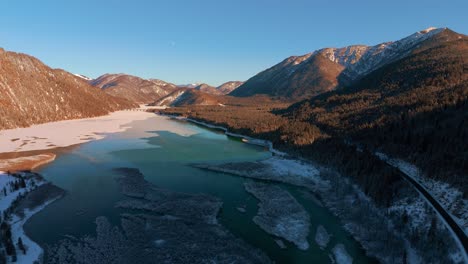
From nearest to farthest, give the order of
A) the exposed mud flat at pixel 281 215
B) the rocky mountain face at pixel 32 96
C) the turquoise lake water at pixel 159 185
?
1. the turquoise lake water at pixel 159 185
2. the exposed mud flat at pixel 281 215
3. the rocky mountain face at pixel 32 96

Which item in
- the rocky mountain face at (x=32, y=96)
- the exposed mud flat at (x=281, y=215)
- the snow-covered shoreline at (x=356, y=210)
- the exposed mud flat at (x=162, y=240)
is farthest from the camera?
the rocky mountain face at (x=32, y=96)

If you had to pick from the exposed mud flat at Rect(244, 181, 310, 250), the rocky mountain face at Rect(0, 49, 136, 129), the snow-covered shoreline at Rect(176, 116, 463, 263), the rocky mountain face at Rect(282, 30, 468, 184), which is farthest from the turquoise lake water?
the rocky mountain face at Rect(0, 49, 136, 129)

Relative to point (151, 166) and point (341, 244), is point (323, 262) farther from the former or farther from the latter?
point (151, 166)

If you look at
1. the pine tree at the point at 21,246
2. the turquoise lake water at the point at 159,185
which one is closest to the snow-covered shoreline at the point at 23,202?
the pine tree at the point at 21,246

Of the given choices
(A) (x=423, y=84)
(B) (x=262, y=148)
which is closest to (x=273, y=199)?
(B) (x=262, y=148)

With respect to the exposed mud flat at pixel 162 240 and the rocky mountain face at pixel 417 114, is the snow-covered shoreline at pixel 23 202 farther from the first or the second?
the rocky mountain face at pixel 417 114
